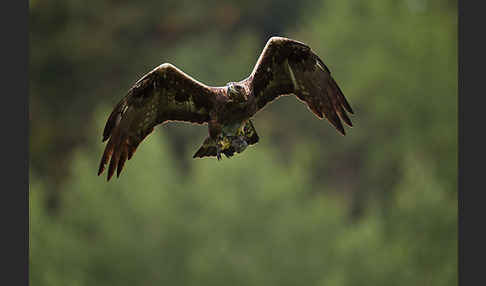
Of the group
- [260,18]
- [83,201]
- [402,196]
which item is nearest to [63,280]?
[83,201]

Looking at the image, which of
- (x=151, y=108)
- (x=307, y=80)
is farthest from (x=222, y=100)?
(x=307, y=80)

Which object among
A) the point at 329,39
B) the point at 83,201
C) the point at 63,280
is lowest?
the point at 63,280

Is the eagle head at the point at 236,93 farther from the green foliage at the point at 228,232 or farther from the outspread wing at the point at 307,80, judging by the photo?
the green foliage at the point at 228,232

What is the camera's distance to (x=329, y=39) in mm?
32375

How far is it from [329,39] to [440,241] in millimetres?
9497

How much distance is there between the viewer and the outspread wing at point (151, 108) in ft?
20.3

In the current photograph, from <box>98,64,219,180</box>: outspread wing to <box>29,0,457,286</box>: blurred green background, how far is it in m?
16.6

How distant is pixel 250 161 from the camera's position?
24.6 metres

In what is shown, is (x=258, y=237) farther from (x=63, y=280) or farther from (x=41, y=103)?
(x=41, y=103)

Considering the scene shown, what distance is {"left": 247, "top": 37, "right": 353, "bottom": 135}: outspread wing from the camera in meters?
6.62

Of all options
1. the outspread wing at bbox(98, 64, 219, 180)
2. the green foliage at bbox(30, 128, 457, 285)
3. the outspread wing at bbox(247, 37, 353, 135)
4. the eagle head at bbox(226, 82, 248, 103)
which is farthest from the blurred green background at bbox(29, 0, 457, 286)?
the eagle head at bbox(226, 82, 248, 103)

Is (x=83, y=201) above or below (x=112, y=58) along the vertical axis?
below

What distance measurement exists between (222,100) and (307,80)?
4.41 ft

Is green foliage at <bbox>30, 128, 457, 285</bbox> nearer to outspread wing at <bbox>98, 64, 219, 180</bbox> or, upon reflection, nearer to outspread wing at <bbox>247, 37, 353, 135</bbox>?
outspread wing at <bbox>247, 37, 353, 135</bbox>
